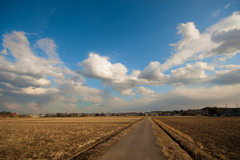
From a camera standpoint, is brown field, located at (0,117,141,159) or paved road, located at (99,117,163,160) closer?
paved road, located at (99,117,163,160)

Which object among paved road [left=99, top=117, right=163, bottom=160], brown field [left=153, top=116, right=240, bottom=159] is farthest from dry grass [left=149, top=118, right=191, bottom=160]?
brown field [left=153, top=116, right=240, bottom=159]

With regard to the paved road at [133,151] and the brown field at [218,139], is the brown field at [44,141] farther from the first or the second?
the brown field at [218,139]

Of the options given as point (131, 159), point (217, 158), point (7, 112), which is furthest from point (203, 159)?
point (7, 112)

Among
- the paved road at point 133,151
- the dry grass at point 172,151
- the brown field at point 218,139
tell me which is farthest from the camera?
the brown field at point 218,139

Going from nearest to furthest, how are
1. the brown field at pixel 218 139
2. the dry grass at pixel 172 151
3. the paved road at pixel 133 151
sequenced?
the paved road at pixel 133 151
the dry grass at pixel 172 151
the brown field at pixel 218 139

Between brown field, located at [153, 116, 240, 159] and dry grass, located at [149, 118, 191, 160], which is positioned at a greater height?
dry grass, located at [149, 118, 191, 160]

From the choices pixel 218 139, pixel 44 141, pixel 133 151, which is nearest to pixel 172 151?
pixel 133 151

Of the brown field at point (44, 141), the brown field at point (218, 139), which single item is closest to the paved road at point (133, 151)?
the brown field at point (44, 141)

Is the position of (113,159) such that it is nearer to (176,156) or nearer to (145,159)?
(145,159)

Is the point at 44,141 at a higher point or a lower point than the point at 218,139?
higher

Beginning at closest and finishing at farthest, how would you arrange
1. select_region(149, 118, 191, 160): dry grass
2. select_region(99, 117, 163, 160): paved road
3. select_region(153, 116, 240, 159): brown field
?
select_region(99, 117, 163, 160): paved road < select_region(149, 118, 191, 160): dry grass < select_region(153, 116, 240, 159): brown field

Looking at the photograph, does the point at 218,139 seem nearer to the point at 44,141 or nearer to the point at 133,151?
the point at 133,151

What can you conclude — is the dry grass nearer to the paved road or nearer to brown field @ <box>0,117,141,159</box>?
the paved road

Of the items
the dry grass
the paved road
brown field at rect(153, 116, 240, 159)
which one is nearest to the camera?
the paved road
